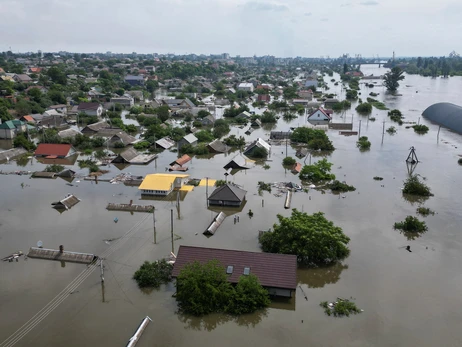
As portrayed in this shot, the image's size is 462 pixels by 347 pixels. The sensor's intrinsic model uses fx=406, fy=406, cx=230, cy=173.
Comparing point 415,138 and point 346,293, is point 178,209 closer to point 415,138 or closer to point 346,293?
point 346,293

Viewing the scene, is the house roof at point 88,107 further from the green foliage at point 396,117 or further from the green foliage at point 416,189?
the green foliage at point 416,189

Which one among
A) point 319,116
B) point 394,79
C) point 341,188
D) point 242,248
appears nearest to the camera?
point 242,248

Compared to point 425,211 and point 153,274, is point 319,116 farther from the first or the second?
point 153,274

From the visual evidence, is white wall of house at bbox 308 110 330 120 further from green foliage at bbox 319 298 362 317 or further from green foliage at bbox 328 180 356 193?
green foliage at bbox 319 298 362 317

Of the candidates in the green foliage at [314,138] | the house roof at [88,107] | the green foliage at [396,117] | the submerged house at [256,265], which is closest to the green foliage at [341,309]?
the submerged house at [256,265]

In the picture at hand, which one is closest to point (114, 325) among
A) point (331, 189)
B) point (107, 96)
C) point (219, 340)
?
point (219, 340)

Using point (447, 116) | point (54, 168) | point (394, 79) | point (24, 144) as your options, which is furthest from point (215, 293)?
point (394, 79)

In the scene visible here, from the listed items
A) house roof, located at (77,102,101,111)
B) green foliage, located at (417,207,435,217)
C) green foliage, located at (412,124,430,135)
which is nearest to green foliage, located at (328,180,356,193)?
green foliage, located at (417,207,435,217)

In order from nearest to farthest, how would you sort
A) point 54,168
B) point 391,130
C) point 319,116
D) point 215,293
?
point 215,293
point 54,168
point 391,130
point 319,116
